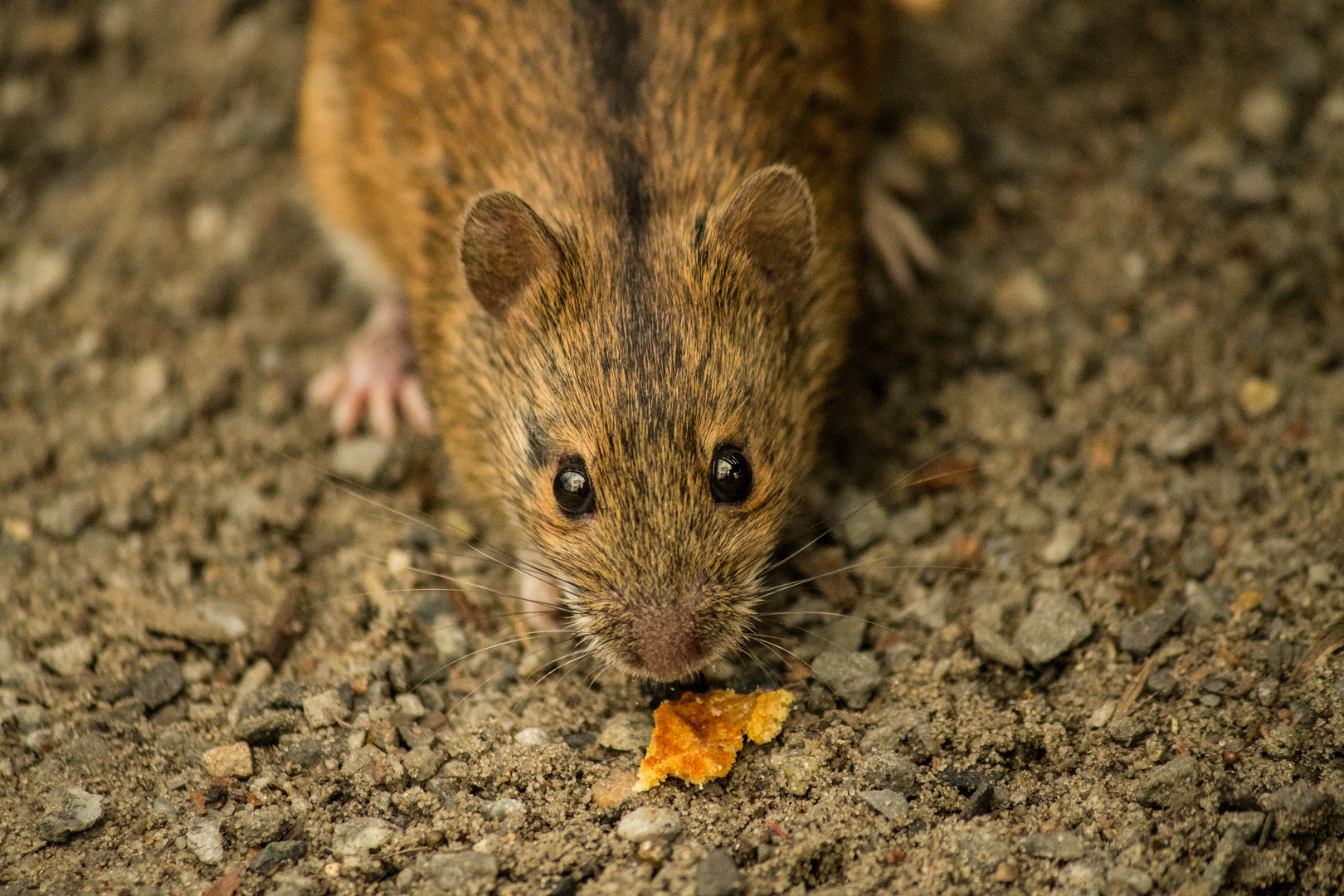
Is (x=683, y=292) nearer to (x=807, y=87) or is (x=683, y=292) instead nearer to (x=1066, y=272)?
(x=807, y=87)

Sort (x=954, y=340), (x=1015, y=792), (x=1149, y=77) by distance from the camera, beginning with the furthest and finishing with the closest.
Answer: (x=1149, y=77), (x=954, y=340), (x=1015, y=792)

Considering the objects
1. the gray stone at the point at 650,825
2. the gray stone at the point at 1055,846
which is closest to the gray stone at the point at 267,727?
the gray stone at the point at 650,825

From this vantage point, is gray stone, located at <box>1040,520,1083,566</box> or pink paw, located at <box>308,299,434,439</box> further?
pink paw, located at <box>308,299,434,439</box>

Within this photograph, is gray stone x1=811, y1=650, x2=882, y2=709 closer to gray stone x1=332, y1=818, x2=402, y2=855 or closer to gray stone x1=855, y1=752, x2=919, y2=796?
gray stone x1=855, y1=752, x2=919, y2=796

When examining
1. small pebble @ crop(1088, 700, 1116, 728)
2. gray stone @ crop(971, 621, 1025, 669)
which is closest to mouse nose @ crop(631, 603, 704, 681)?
gray stone @ crop(971, 621, 1025, 669)

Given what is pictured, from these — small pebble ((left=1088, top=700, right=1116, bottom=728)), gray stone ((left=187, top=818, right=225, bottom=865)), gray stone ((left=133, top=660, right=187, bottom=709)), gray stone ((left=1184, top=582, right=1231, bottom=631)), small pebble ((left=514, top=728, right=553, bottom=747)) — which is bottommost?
gray stone ((left=133, top=660, right=187, bottom=709))

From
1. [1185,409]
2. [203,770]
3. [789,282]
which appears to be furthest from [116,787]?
[1185,409]

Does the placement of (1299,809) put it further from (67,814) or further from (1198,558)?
(67,814)
